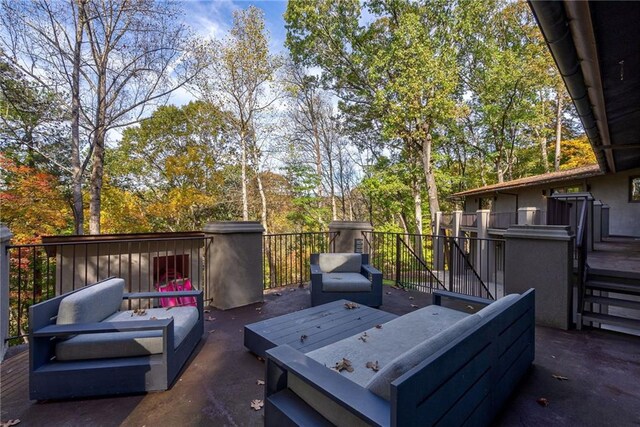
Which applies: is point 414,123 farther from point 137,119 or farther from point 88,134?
point 88,134

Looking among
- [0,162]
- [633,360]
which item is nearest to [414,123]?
[633,360]

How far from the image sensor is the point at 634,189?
9727 millimetres

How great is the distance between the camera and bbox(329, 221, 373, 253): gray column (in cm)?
609

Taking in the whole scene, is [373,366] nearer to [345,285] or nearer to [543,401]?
[543,401]

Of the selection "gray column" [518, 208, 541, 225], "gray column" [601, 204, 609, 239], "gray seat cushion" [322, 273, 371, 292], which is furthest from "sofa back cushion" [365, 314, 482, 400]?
"gray column" [601, 204, 609, 239]

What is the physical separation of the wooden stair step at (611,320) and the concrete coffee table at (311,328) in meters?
2.74

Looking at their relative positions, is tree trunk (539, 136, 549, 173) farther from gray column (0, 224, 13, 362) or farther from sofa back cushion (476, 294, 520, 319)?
gray column (0, 224, 13, 362)

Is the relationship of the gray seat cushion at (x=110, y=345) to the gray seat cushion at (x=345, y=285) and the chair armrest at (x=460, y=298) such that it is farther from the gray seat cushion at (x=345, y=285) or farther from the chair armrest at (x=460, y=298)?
the chair armrest at (x=460, y=298)

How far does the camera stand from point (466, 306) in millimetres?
4312

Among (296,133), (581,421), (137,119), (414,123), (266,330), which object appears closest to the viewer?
(581,421)

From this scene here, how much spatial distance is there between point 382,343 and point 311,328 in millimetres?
801

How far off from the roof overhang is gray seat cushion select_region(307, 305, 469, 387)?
2.63 metres

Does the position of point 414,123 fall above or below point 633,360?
above

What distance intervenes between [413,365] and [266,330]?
70.9 inches
